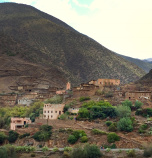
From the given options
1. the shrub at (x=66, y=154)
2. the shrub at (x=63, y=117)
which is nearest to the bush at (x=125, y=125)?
the shrub at (x=63, y=117)

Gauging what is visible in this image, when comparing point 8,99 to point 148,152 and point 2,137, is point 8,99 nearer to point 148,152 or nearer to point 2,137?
point 2,137

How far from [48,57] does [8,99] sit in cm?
4057

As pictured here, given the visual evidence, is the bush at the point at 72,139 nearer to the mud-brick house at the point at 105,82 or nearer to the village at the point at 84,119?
the village at the point at 84,119

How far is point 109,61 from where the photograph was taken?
10350 centimetres

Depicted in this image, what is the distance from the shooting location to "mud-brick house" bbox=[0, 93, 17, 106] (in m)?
61.6

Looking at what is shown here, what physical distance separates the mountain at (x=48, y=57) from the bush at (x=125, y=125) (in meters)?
39.8

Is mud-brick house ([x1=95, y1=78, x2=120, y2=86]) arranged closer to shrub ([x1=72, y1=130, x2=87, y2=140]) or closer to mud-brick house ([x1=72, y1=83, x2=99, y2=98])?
mud-brick house ([x1=72, y1=83, x2=99, y2=98])

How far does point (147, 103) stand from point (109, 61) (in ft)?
190

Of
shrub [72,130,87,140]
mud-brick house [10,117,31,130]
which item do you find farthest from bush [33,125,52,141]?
mud-brick house [10,117,31,130]

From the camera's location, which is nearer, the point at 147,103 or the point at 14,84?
the point at 147,103

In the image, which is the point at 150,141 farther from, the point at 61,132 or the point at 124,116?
the point at 61,132

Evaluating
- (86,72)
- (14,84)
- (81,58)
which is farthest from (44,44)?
(14,84)

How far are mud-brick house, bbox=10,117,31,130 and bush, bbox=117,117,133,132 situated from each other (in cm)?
1238

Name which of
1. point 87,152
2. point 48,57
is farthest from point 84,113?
point 48,57
